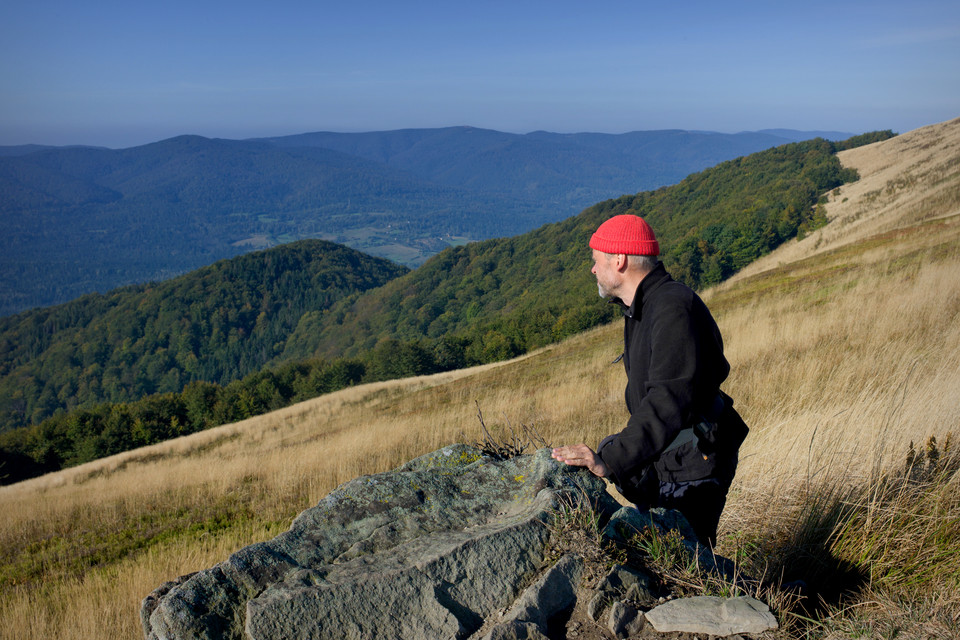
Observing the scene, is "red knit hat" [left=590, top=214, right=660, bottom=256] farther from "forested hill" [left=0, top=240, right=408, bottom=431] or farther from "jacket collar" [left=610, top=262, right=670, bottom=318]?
"forested hill" [left=0, top=240, right=408, bottom=431]

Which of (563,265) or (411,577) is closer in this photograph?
(411,577)

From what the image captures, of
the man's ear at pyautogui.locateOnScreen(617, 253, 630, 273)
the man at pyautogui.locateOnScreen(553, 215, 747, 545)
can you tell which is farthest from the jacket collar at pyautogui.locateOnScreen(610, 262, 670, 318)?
the man's ear at pyautogui.locateOnScreen(617, 253, 630, 273)

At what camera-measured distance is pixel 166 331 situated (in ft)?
464

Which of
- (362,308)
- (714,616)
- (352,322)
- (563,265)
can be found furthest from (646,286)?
(362,308)

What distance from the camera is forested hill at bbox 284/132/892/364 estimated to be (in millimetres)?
48625

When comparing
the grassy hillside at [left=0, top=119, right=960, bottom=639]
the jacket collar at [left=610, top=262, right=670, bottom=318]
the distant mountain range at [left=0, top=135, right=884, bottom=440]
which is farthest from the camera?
the distant mountain range at [left=0, top=135, right=884, bottom=440]

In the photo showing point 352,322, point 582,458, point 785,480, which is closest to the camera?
point 582,458

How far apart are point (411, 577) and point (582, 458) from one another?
3.04 feet

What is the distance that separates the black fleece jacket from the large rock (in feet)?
0.97

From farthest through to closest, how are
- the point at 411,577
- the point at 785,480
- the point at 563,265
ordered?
the point at 563,265 → the point at 785,480 → the point at 411,577

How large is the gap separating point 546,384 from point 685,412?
11048 mm

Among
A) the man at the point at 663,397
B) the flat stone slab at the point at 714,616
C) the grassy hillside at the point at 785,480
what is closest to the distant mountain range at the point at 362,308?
the grassy hillside at the point at 785,480

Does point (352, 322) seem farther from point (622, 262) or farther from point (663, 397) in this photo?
point (663, 397)

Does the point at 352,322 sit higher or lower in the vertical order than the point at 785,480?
lower
